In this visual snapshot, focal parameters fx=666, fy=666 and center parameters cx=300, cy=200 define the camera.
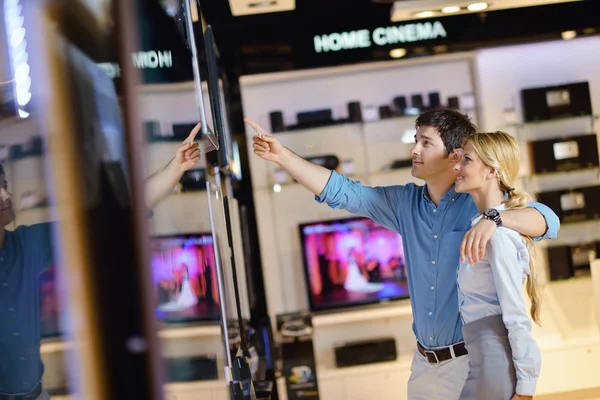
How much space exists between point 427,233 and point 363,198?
29cm

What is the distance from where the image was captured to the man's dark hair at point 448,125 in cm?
269

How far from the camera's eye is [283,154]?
8.31ft

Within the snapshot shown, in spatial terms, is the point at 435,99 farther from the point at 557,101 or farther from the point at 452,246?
the point at 452,246

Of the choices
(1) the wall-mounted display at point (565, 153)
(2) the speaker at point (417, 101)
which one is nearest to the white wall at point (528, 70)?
(1) the wall-mounted display at point (565, 153)

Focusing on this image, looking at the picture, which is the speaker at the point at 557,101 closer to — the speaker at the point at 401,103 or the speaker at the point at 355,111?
the speaker at the point at 401,103

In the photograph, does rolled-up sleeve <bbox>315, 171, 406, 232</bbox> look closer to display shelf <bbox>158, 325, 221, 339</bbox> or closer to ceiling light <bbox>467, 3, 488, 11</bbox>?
display shelf <bbox>158, 325, 221, 339</bbox>

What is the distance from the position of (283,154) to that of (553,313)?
12.7 ft

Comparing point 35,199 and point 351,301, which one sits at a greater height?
point 35,199

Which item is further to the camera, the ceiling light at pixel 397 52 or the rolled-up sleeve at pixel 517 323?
the ceiling light at pixel 397 52

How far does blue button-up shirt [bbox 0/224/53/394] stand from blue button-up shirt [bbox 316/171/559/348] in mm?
2056

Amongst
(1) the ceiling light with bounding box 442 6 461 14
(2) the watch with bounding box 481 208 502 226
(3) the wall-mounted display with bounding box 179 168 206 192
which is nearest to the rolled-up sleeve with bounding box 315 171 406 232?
(2) the watch with bounding box 481 208 502 226

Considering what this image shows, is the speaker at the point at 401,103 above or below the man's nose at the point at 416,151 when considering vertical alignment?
above

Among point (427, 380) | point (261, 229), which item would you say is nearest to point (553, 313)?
point (261, 229)

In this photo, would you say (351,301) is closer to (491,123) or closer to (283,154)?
(491,123)
